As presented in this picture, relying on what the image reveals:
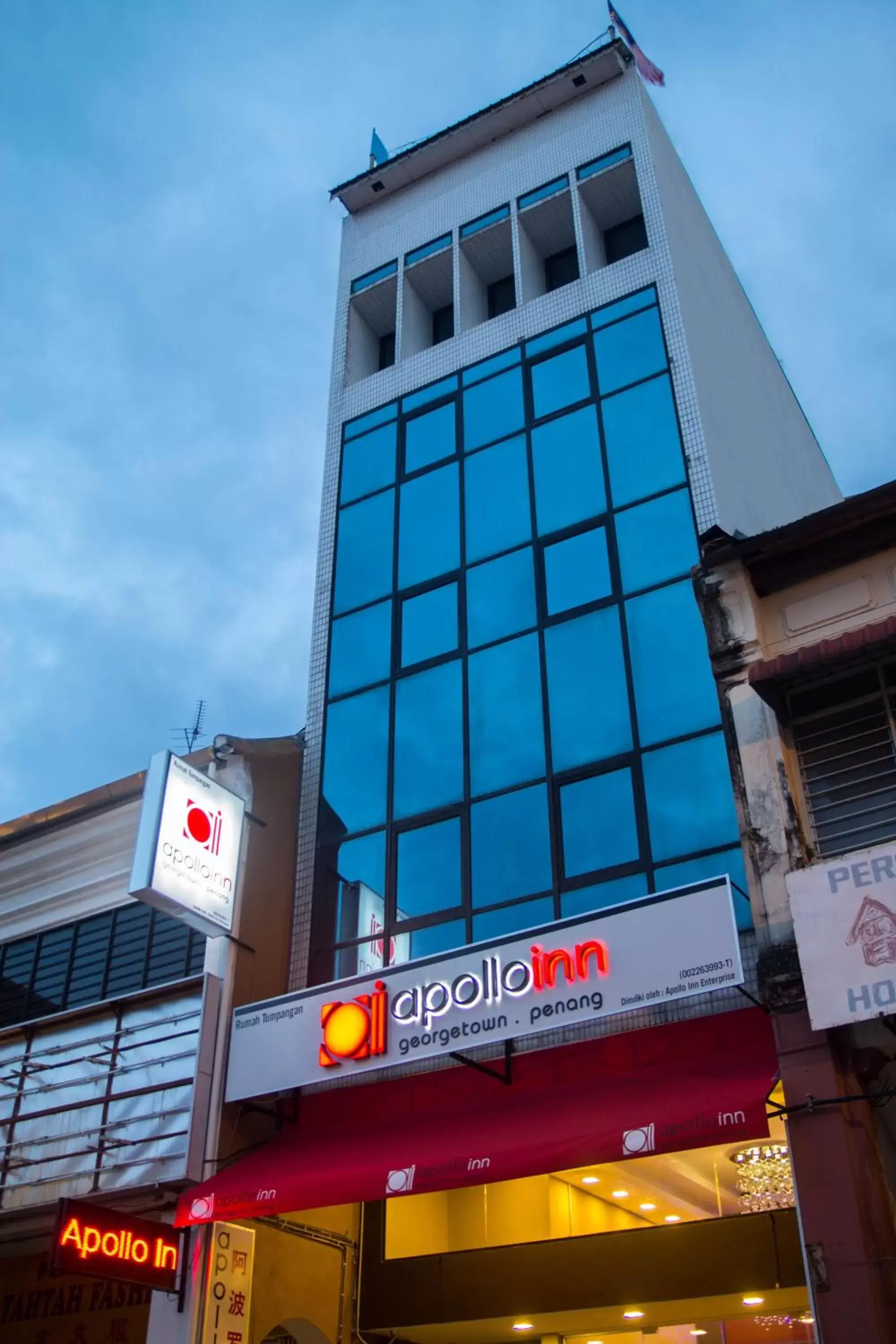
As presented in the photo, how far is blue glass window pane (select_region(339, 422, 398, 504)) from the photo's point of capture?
2098 centimetres

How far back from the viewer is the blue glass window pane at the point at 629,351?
1877cm

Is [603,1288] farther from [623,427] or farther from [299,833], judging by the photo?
[623,427]

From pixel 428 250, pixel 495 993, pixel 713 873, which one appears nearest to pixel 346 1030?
pixel 495 993

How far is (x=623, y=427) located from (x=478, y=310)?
18.7ft

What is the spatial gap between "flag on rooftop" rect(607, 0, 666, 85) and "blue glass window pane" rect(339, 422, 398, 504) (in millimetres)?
8887

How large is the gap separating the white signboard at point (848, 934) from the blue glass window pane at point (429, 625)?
845 cm

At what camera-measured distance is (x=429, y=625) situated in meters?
18.6

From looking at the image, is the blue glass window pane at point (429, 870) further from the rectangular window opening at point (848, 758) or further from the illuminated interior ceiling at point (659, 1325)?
the rectangular window opening at point (848, 758)

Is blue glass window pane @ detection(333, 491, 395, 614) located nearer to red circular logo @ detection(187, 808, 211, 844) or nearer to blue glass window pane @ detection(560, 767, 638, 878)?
red circular logo @ detection(187, 808, 211, 844)

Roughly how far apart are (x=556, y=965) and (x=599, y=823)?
8.36ft

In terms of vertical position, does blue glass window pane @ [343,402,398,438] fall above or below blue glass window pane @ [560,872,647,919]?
above

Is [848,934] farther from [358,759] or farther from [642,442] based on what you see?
[642,442]

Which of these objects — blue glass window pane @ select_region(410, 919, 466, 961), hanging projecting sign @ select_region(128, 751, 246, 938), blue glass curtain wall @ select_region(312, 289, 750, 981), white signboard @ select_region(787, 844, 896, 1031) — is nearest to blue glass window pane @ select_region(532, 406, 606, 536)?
blue glass curtain wall @ select_region(312, 289, 750, 981)

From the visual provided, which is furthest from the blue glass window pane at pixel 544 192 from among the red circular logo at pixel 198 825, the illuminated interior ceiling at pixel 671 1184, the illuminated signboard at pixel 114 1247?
the illuminated signboard at pixel 114 1247
